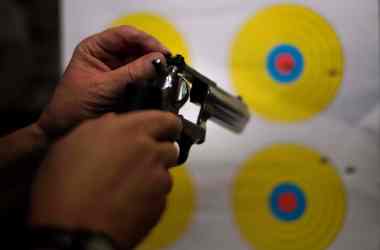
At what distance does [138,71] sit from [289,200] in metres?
0.40

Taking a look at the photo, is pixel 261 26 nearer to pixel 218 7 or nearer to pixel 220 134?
pixel 218 7

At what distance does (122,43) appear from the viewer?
78 centimetres

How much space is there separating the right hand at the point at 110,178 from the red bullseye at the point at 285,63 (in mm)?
388

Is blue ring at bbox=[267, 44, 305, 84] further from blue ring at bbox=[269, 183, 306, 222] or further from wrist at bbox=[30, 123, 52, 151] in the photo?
wrist at bbox=[30, 123, 52, 151]

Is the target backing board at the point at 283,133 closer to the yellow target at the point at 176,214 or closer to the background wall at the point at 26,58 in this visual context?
the yellow target at the point at 176,214

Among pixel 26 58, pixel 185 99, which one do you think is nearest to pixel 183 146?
pixel 185 99

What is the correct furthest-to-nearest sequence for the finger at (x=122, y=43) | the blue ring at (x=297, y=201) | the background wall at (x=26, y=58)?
the background wall at (x=26, y=58) < the blue ring at (x=297, y=201) < the finger at (x=122, y=43)

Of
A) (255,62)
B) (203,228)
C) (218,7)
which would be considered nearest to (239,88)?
(255,62)

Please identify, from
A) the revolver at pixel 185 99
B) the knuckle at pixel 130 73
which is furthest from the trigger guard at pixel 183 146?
the knuckle at pixel 130 73

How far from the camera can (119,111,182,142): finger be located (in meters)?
0.53

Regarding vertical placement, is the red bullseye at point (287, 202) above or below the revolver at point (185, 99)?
below

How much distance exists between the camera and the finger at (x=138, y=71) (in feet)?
2.12

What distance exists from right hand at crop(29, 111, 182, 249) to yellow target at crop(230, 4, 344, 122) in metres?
0.37

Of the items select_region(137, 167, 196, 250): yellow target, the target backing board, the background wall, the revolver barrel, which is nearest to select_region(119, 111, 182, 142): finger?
the revolver barrel
